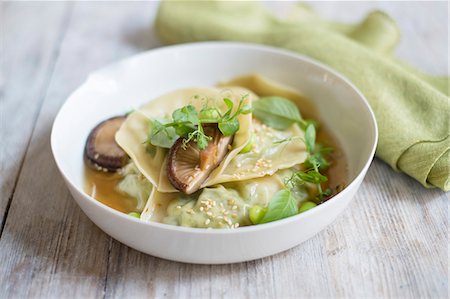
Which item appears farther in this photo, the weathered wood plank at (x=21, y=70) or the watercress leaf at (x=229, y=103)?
the weathered wood plank at (x=21, y=70)

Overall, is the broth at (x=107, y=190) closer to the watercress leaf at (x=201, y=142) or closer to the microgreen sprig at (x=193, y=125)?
the microgreen sprig at (x=193, y=125)

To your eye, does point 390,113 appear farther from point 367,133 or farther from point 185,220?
point 185,220

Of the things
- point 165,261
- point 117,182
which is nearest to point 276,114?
point 117,182

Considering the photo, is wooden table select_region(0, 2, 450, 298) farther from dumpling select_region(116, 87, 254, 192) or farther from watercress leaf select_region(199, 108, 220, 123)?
watercress leaf select_region(199, 108, 220, 123)

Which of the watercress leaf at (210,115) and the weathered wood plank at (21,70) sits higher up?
the watercress leaf at (210,115)

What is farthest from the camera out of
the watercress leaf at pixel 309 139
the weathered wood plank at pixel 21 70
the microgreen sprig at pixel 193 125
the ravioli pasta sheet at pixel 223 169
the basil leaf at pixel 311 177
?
the weathered wood plank at pixel 21 70

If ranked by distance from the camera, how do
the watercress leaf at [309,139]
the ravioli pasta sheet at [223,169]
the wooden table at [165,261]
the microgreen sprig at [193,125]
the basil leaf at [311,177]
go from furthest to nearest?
the watercress leaf at [309,139]
the basil leaf at [311,177]
the microgreen sprig at [193,125]
the ravioli pasta sheet at [223,169]
the wooden table at [165,261]

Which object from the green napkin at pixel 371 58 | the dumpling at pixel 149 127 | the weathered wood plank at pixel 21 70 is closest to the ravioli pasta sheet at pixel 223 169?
the dumpling at pixel 149 127
